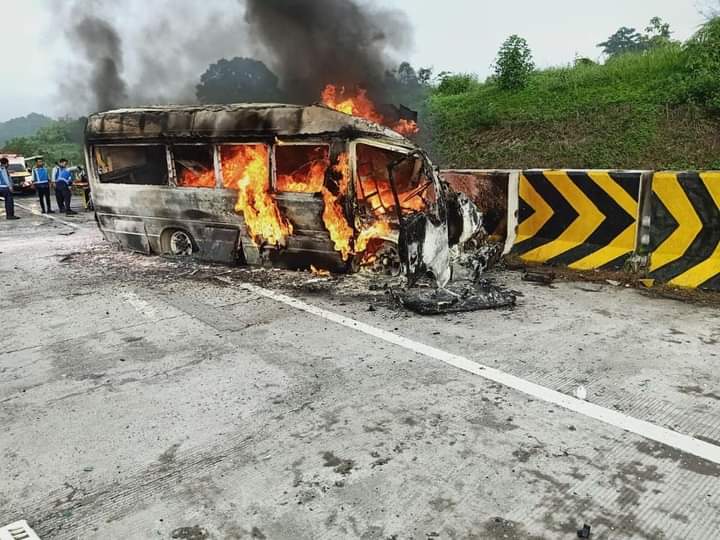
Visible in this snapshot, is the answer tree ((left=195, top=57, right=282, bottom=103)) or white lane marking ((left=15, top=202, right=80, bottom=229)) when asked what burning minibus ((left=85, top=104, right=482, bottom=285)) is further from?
tree ((left=195, top=57, right=282, bottom=103))

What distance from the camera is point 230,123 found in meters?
7.96

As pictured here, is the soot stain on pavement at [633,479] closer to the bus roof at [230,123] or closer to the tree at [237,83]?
the bus roof at [230,123]

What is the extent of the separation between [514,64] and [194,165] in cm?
1017

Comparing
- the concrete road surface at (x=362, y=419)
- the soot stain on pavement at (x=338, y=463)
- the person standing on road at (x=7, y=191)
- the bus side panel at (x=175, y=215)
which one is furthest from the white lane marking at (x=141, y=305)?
the person standing on road at (x=7, y=191)

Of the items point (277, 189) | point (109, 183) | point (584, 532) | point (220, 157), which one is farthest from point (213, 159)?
point (584, 532)

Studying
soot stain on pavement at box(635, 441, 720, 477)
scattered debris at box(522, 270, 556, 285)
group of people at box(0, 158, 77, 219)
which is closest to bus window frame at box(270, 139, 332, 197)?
scattered debris at box(522, 270, 556, 285)

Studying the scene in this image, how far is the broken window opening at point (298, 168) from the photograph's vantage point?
301 inches

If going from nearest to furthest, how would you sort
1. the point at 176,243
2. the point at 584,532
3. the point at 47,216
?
the point at 584,532
the point at 176,243
the point at 47,216

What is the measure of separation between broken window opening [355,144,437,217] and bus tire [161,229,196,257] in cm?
350

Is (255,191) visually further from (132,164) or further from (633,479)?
(633,479)

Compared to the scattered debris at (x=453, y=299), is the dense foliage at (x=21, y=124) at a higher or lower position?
higher

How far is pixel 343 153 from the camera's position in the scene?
23.2ft

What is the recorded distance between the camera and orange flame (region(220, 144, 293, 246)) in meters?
7.82

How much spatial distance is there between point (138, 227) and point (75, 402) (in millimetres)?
5823
